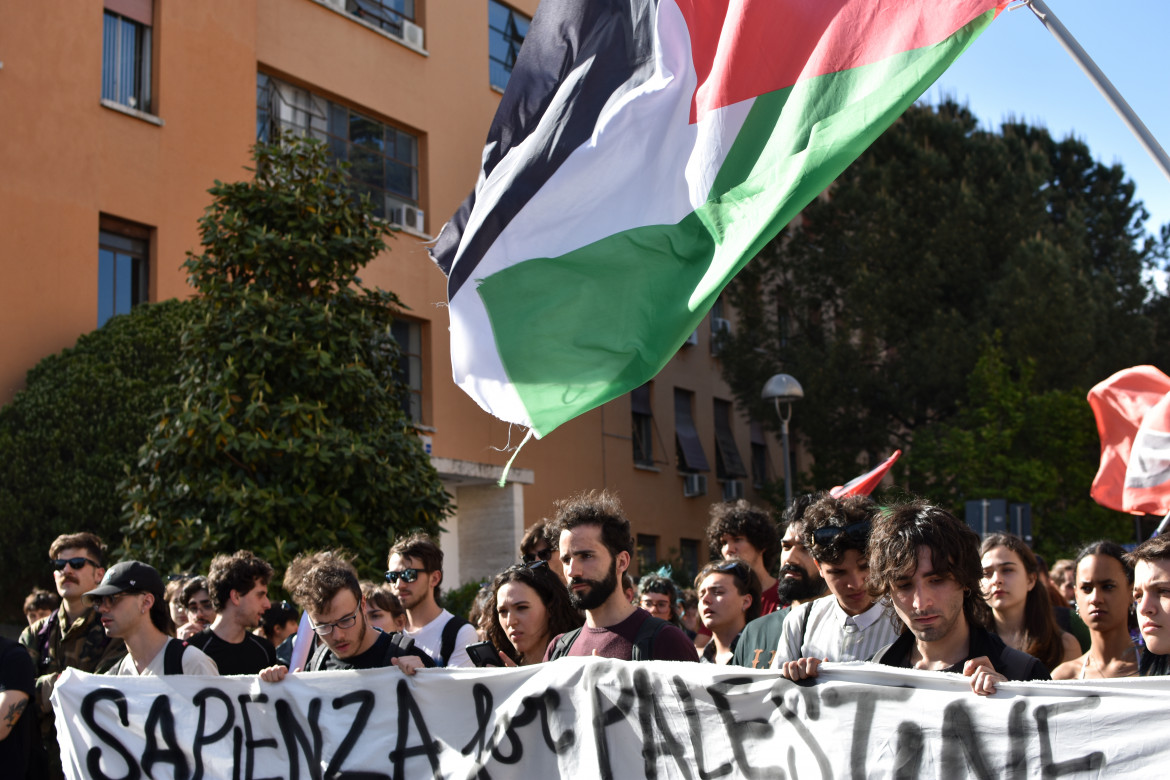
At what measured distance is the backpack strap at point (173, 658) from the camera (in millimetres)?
5793

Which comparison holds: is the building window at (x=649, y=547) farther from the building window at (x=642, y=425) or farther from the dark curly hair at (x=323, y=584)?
the dark curly hair at (x=323, y=584)

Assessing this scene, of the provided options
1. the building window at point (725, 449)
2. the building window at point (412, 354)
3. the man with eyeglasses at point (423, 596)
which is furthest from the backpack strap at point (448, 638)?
the building window at point (725, 449)

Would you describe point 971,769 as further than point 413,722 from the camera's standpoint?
No

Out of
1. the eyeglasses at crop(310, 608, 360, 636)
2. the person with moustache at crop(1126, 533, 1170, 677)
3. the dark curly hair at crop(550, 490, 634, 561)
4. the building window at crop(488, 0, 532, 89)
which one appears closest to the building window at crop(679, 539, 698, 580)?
the building window at crop(488, 0, 532, 89)

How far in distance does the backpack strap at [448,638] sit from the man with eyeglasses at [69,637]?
5.05ft

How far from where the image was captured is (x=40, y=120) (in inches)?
601

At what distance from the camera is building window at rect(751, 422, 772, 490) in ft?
98.0

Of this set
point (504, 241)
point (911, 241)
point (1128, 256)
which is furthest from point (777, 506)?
point (504, 241)

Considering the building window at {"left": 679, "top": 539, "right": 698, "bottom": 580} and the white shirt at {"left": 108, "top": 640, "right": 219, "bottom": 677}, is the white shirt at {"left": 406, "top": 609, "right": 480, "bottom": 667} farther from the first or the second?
the building window at {"left": 679, "top": 539, "right": 698, "bottom": 580}

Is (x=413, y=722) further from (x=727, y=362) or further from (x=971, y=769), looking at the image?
(x=727, y=362)

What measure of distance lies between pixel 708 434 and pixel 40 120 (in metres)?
16.5

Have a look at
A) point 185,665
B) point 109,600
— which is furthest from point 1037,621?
point 109,600

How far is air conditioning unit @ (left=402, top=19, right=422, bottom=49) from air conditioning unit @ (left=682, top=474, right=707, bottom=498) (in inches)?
435

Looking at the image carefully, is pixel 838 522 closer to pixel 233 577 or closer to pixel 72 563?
pixel 233 577
